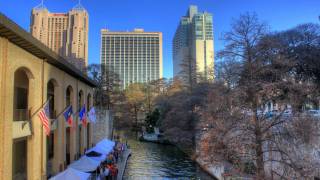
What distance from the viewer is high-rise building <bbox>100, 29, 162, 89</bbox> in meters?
141

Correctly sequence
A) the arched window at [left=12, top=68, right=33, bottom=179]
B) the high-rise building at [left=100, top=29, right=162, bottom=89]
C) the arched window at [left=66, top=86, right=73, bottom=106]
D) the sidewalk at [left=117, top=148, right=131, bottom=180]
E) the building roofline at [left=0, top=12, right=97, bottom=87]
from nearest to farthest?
the building roofline at [left=0, top=12, right=97, bottom=87] → the arched window at [left=12, top=68, right=33, bottom=179] → the arched window at [left=66, top=86, right=73, bottom=106] → the sidewalk at [left=117, top=148, right=131, bottom=180] → the high-rise building at [left=100, top=29, right=162, bottom=89]

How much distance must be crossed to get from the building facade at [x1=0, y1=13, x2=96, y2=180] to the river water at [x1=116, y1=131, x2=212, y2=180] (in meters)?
7.26

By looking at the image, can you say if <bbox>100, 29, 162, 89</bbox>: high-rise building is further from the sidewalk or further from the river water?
the sidewalk

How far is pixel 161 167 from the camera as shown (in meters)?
33.2

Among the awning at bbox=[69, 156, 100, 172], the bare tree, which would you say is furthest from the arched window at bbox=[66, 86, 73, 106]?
the bare tree

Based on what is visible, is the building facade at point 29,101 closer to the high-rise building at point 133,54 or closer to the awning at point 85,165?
the awning at point 85,165

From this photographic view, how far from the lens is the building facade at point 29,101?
12633mm

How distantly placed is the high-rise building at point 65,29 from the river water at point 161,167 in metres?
49.5

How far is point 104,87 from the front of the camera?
6319 cm

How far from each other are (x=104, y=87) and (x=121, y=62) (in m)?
78.7

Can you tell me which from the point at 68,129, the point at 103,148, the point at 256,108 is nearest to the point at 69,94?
the point at 68,129

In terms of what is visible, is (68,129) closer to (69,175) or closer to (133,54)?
(69,175)

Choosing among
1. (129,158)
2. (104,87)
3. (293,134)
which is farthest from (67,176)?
(104,87)

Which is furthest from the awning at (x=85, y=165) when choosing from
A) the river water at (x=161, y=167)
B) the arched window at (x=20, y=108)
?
the river water at (x=161, y=167)
